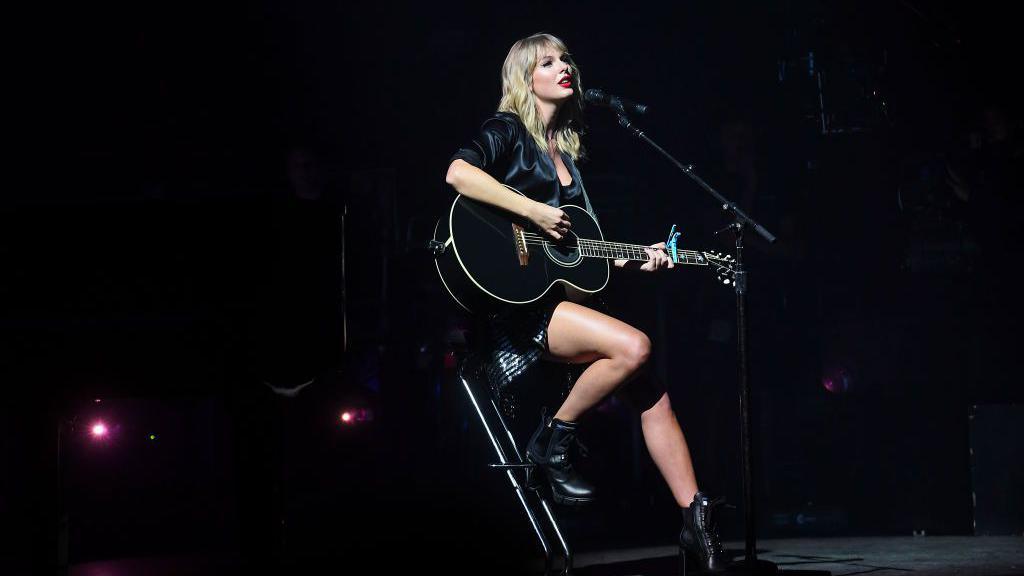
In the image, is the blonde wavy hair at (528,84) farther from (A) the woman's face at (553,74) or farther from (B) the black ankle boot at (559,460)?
(B) the black ankle boot at (559,460)

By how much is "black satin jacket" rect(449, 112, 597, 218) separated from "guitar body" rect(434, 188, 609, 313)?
0.74 feet

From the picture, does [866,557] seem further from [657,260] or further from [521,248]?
[521,248]

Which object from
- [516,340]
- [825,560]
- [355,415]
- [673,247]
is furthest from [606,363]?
[355,415]

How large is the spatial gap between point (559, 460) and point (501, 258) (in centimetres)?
68

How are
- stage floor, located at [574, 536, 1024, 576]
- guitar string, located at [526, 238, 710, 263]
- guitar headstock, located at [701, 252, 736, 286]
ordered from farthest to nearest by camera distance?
guitar headstock, located at [701, 252, 736, 286], stage floor, located at [574, 536, 1024, 576], guitar string, located at [526, 238, 710, 263]

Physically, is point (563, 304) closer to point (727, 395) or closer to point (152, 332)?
point (152, 332)

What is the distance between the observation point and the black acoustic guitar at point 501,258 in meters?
3.03

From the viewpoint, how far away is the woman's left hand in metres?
3.45

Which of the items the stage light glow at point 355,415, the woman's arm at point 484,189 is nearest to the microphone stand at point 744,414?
the woman's arm at point 484,189

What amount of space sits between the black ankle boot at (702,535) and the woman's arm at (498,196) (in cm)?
100

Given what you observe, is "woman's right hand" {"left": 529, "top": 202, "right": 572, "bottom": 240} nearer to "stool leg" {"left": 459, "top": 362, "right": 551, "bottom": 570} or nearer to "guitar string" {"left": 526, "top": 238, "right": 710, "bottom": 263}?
"guitar string" {"left": 526, "top": 238, "right": 710, "bottom": 263}

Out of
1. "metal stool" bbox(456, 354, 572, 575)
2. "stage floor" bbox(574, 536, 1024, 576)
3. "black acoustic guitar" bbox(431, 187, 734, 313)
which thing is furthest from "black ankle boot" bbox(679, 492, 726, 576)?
"black acoustic guitar" bbox(431, 187, 734, 313)

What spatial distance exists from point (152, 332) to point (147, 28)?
14.0 ft

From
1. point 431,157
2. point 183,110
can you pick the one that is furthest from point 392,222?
point 183,110
